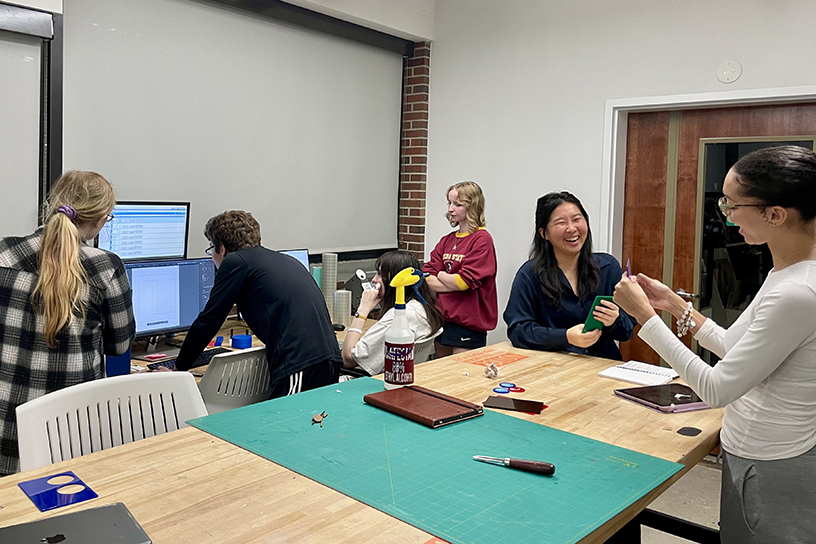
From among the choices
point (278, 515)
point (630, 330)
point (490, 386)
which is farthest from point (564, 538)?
point (630, 330)

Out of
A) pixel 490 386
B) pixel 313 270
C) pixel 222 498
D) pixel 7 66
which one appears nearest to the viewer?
pixel 222 498

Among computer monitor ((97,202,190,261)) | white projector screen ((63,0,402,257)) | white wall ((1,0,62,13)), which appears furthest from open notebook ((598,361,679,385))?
white wall ((1,0,62,13))

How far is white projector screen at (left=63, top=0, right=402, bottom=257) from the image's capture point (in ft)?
11.1

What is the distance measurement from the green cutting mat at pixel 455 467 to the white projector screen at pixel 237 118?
2.20 m

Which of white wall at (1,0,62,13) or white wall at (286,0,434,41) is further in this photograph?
white wall at (286,0,434,41)

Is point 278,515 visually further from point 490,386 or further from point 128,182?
point 128,182

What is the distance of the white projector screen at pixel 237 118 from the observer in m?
3.39

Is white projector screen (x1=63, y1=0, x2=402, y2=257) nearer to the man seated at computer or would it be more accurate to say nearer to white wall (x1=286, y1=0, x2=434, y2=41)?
white wall (x1=286, y1=0, x2=434, y2=41)

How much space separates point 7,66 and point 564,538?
10.1ft

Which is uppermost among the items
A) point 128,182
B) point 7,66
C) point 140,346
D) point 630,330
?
point 7,66

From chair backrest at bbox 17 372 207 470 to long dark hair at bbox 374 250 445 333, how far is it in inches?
52.1

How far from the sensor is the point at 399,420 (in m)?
1.78

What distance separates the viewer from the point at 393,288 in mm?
3180

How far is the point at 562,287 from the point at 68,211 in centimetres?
180
